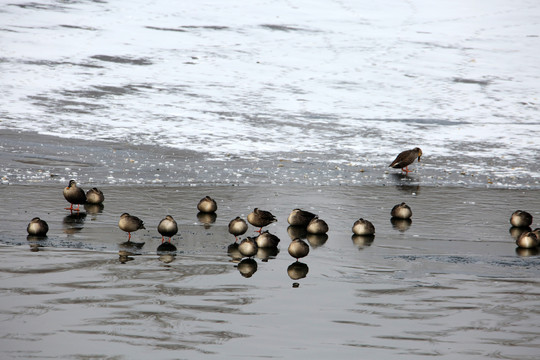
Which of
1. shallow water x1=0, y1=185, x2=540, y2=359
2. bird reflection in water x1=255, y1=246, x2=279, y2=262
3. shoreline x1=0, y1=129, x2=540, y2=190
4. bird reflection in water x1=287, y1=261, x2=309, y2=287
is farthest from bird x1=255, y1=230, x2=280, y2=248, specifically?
shoreline x1=0, y1=129, x2=540, y2=190

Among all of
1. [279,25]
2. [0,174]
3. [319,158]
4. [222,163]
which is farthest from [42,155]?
[279,25]

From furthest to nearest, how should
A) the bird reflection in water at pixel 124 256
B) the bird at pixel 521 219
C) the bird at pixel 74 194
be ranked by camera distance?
1. the bird at pixel 74 194
2. the bird at pixel 521 219
3. the bird reflection in water at pixel 124 256

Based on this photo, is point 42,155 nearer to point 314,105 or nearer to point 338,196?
point 338,196

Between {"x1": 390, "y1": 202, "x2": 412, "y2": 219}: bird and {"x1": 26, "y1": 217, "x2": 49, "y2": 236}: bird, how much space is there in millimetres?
4684

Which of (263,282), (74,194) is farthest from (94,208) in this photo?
(263,282)

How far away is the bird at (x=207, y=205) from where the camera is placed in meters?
10.3

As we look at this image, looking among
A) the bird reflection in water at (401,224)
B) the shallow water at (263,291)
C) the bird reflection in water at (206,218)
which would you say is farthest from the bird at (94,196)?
the bird reflection in water at (401,224)

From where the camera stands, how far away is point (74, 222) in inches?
384

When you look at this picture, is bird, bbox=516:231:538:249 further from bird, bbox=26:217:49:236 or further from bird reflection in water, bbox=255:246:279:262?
bird, bbox=26:217:49:236

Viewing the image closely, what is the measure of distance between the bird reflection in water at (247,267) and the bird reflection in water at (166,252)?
0.76 meters

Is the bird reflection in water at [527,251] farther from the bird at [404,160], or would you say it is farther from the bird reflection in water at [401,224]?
the bird at [404,160]

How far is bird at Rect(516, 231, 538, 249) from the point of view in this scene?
888 cm

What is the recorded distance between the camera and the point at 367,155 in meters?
14.9

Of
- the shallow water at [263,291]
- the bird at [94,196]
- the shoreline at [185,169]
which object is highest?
the shoreline at [185,169]
